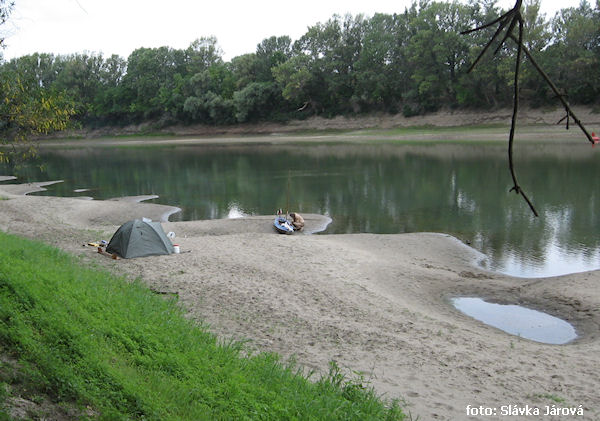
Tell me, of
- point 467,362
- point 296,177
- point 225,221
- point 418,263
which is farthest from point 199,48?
point 467,362

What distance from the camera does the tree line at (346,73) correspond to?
2501 inches

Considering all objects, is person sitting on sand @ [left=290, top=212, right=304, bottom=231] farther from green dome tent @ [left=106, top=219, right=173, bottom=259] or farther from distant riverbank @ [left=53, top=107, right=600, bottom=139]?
distant riverbank @ [left=53, top=107, right=600, bottom=139]

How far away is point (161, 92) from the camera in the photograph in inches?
3986

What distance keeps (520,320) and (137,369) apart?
935cm

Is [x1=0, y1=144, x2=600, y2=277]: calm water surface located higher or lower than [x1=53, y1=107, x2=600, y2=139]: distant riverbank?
lower

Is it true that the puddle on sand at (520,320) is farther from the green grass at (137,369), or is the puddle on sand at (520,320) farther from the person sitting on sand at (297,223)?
the person sitting on sand at (297,223)

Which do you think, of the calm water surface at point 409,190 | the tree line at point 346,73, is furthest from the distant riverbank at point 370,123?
the calm water surface at point 409,190

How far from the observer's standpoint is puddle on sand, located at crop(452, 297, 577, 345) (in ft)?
36.2

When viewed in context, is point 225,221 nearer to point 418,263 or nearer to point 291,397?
point 418,263

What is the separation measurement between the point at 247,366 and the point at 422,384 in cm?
260

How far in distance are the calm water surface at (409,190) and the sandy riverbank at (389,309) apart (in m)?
2.75

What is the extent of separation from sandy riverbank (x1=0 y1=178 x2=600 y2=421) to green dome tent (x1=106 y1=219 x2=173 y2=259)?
0.61 metres

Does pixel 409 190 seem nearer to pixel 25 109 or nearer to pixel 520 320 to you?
pixel 520 320

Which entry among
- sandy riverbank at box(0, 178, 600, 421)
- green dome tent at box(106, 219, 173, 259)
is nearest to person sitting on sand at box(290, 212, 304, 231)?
sandy riverbank at box(0, 178, 600, 421)
